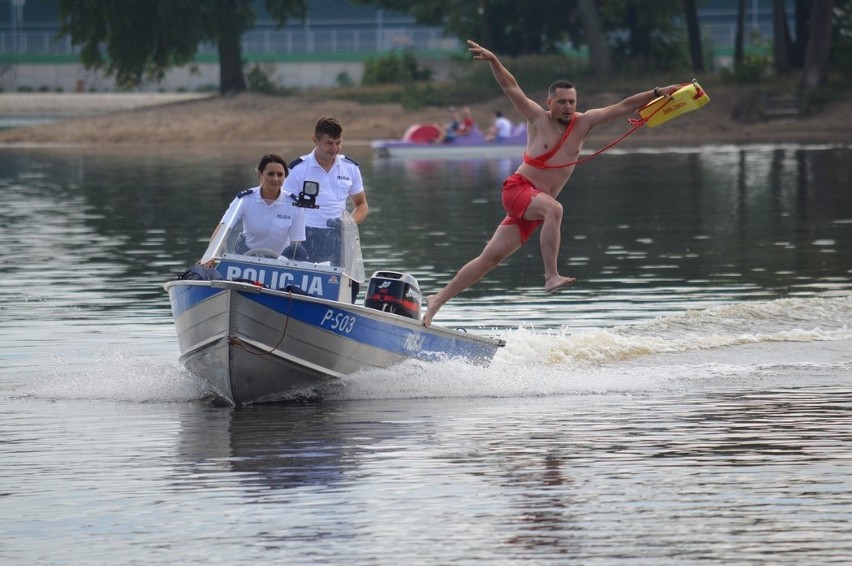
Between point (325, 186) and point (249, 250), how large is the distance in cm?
83

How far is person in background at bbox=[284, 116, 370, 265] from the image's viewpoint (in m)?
13.4

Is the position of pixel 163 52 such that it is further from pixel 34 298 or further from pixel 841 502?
pixel 841 502

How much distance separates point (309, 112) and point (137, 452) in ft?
175

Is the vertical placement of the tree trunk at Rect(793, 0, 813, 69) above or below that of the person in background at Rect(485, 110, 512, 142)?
above

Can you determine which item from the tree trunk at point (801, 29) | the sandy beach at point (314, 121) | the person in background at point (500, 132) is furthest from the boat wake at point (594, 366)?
the tree trunk at point (801, 29)

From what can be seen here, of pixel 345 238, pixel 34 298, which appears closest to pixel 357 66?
pixel 34 298

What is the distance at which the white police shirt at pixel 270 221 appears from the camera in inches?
520

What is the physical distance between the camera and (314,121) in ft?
204

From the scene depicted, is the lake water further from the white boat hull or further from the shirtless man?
the shirtless man

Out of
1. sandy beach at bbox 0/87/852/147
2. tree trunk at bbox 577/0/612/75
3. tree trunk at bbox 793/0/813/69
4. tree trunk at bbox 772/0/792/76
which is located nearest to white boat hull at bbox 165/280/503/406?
sandy beach at bbox 0/87/852/147

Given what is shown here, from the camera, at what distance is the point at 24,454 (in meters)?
10.9

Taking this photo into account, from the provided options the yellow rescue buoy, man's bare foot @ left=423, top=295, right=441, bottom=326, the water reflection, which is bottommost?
the water reflection

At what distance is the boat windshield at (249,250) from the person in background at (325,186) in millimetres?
51

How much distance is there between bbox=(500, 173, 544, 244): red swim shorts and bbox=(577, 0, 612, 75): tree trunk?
5223cm
